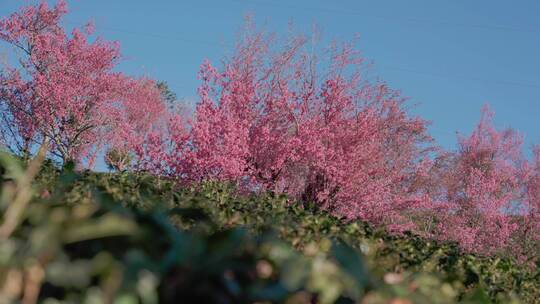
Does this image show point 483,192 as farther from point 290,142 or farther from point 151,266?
point 151,266

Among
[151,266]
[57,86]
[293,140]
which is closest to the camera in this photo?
[151,266]

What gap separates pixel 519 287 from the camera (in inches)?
175

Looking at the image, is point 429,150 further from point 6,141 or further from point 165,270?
point 165,270

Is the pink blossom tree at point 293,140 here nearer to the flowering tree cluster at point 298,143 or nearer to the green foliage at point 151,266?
the flowering tree cluster at point 298,143

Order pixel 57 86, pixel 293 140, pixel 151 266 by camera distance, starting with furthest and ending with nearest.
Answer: pixel 57 86, pixel 293 140, pixel 151 266

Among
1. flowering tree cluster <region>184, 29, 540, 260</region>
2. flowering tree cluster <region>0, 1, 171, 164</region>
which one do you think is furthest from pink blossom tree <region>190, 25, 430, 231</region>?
flowering tree cluster <region>0, 1, 171, 164</region>

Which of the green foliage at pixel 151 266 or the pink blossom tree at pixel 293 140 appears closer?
the green foliage at pixel 151 266

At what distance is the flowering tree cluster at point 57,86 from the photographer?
21203 mm

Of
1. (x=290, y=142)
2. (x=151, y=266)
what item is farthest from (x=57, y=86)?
(x=151, y=266)

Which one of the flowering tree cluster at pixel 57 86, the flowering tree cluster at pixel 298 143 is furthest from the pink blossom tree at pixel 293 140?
the flowering tree cluster at pixel 57 86

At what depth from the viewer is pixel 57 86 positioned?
68.5ft

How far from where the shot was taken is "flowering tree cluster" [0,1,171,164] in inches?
835

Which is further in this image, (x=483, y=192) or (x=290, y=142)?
(x=483, y=192)

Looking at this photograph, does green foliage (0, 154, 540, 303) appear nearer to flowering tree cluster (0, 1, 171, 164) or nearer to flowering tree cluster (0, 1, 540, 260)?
flowering tree cluster (0, 1, 540, 260)
